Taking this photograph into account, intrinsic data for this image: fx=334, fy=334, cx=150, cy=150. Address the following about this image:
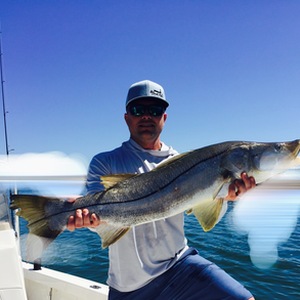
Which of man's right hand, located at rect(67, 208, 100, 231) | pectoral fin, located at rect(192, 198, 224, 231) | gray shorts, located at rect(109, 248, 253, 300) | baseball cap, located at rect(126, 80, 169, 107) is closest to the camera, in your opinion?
man's right hand, located at rect(67, 208, 100, 231)

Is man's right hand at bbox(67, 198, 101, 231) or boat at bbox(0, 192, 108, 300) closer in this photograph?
man's right hand at bbox(67, 198, 101, 231)

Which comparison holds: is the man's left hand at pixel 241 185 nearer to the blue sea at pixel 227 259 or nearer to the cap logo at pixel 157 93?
the cap logo at pixel 157 93

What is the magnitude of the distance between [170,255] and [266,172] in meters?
1.02

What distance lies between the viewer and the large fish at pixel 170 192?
2314mm

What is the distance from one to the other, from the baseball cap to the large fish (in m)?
0.72

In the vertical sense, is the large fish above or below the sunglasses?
below

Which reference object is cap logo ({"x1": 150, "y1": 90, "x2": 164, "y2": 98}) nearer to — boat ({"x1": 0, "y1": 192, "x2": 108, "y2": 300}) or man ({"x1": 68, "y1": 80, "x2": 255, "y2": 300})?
man ({"x1": 68, "y1": 80, "x2": 255, "y2": 300})

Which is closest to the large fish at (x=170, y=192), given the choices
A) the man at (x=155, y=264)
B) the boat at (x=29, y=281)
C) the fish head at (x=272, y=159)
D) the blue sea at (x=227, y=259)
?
the fish head at (x=272, y=159)

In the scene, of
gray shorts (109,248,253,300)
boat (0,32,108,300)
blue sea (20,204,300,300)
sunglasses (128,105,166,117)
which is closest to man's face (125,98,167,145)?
sunglasses (128,105,166,117)

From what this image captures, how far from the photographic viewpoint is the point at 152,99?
2.97m

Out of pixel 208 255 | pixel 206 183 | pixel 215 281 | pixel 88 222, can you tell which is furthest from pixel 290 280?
pixel 88 222

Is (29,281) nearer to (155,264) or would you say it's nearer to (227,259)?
(155,264)

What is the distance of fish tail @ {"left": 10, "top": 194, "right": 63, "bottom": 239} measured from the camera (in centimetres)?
229

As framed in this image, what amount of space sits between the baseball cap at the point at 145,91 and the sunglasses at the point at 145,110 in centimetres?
7
